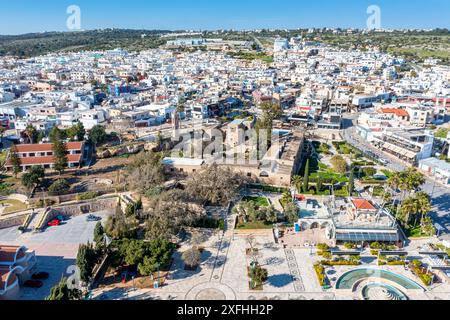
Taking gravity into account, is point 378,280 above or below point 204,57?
below

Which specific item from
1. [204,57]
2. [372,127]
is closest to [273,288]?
[372,127]

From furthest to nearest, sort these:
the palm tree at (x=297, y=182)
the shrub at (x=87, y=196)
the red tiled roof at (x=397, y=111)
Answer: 1. the red tiled roof at (x=397, y=111)
2. the palm tree at (x=297, y=182)
3. the shrub at (x=87, y=196)

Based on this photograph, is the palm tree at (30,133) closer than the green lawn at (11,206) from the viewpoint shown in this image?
No

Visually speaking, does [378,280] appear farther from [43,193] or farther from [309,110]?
[309,110]

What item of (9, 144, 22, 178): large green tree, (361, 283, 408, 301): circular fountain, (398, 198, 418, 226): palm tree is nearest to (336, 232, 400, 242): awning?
(398, 198, 418, 226): palm tree

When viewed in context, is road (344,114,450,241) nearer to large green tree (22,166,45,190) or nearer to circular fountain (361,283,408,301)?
circular fountain (361,283,408,301)

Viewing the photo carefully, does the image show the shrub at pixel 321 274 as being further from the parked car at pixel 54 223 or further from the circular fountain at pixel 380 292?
the parked car at pixel 54 223

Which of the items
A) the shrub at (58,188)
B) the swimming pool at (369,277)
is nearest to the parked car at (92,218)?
A: the shrub at (58,188)
